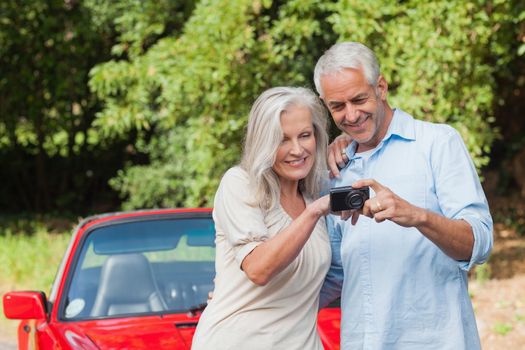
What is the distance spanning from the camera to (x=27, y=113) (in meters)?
18.4

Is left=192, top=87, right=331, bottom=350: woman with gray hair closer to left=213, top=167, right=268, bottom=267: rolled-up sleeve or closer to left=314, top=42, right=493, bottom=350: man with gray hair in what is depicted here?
left=213, top=167, right=268, bottom=267: rolled-up sleeve

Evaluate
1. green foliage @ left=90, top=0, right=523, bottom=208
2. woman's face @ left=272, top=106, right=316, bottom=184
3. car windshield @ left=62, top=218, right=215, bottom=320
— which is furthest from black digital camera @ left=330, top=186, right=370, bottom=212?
green foliage @ left=90, top=0, right=523, bottom=208

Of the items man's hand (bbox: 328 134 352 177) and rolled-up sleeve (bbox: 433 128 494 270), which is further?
man's hand (bbox: 328 134 352 177)

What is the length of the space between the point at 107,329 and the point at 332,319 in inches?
41.3

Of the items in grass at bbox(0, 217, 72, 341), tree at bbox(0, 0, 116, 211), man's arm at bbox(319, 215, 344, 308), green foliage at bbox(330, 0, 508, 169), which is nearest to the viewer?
man's arm at bbox(319, 215, 344, 308)

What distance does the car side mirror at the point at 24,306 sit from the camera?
4949mm

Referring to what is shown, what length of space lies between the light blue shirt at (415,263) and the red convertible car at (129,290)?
1.37 meters

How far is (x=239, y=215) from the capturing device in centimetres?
323

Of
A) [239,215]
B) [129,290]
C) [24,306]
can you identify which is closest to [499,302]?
[129,290]

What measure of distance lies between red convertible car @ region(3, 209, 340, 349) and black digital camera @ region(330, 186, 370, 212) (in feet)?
5.64

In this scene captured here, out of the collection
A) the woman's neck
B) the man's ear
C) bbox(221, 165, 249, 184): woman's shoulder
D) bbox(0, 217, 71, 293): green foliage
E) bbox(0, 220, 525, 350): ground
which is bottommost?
bbox(0, 217, 71, 293): green foliage

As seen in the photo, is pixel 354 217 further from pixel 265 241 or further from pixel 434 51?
pixel 434 51

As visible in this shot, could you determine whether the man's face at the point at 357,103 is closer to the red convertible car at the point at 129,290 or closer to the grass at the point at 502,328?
the red convertible car at the point at 129,290

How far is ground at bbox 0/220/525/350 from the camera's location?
7.85m
